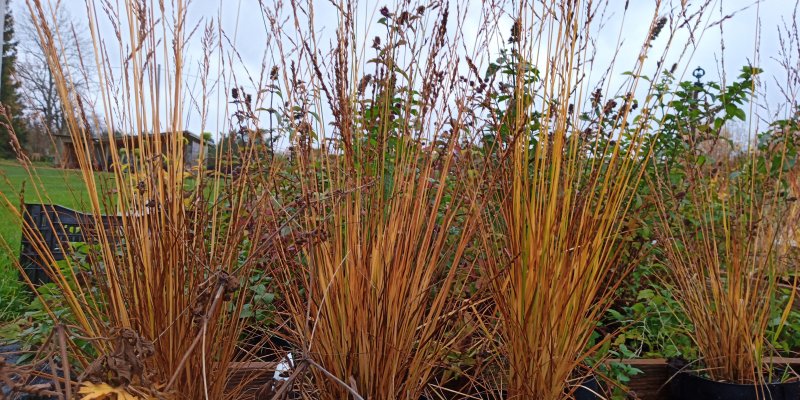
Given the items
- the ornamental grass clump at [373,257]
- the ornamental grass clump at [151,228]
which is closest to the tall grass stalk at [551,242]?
the ornamental grass clump at [373,257]

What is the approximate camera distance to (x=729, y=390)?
1.89 metres

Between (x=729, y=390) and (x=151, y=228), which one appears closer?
(x=151, y=228)

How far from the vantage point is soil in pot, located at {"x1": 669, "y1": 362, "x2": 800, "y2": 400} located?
1.89 meters

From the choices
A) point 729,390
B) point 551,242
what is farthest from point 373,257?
point 729,390

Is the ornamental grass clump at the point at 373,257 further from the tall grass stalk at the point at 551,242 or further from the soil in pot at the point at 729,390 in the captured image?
the soil in pot at the point at 729,390

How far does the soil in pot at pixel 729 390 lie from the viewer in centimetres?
189

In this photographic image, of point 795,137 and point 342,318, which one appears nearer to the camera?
point 342,318

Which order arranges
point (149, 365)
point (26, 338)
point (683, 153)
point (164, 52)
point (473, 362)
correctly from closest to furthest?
point (149, 365)
point (164, 52)
point (473, 362)
point (26, 338)
point (683, 153)

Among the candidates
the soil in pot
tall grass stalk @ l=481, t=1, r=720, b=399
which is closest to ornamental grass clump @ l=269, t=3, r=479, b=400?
tall grass stalk @ l=481, t=1, r=720, b=399

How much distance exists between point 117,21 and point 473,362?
1.36 meters

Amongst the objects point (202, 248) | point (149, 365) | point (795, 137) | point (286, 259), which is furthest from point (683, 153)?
point (149, 365)

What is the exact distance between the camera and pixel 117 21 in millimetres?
1430

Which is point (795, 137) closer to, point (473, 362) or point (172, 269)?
point (473, 362)

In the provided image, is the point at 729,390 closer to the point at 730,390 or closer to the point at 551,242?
the point at 730,390
